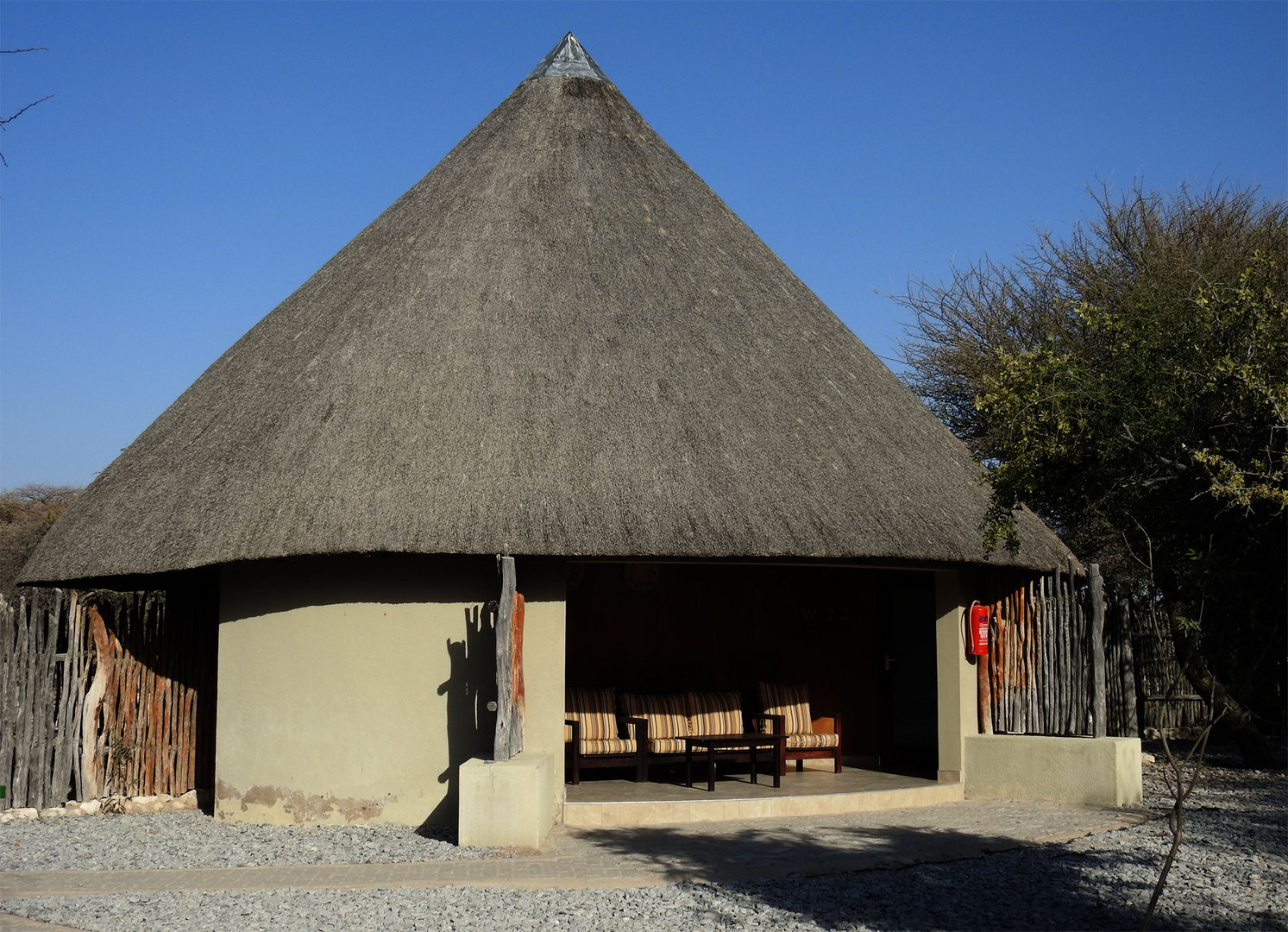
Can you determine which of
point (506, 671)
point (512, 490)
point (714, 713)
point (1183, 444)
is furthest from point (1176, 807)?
point (714, 713)

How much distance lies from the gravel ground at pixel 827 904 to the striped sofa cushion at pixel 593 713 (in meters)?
3.80

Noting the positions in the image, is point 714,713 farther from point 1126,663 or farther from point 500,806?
point 1126,663

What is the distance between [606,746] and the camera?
36.3ft

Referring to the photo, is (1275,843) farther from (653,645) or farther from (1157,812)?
(653,645)

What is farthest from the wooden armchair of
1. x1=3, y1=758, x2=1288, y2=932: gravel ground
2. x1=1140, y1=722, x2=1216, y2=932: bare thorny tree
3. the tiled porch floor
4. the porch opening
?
x1=1140, y1=722, x2=1216, y2=932: bare thorny tree

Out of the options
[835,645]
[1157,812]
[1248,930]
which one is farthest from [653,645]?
[1248,930]

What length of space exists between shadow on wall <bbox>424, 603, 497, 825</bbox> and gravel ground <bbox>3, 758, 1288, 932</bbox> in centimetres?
220

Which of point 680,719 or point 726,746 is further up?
point 680,719

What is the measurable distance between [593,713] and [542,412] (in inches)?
121

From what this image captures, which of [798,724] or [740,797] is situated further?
[798,724]

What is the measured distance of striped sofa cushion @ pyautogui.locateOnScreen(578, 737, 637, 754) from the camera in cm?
1095

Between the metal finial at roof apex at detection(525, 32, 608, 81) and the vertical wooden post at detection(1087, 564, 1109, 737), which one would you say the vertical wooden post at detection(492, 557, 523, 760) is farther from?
→ the metal finial at roof apex at detection(525, 32, 608, 81)

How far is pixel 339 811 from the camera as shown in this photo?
9609mm

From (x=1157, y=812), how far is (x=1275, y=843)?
55.3 inches
